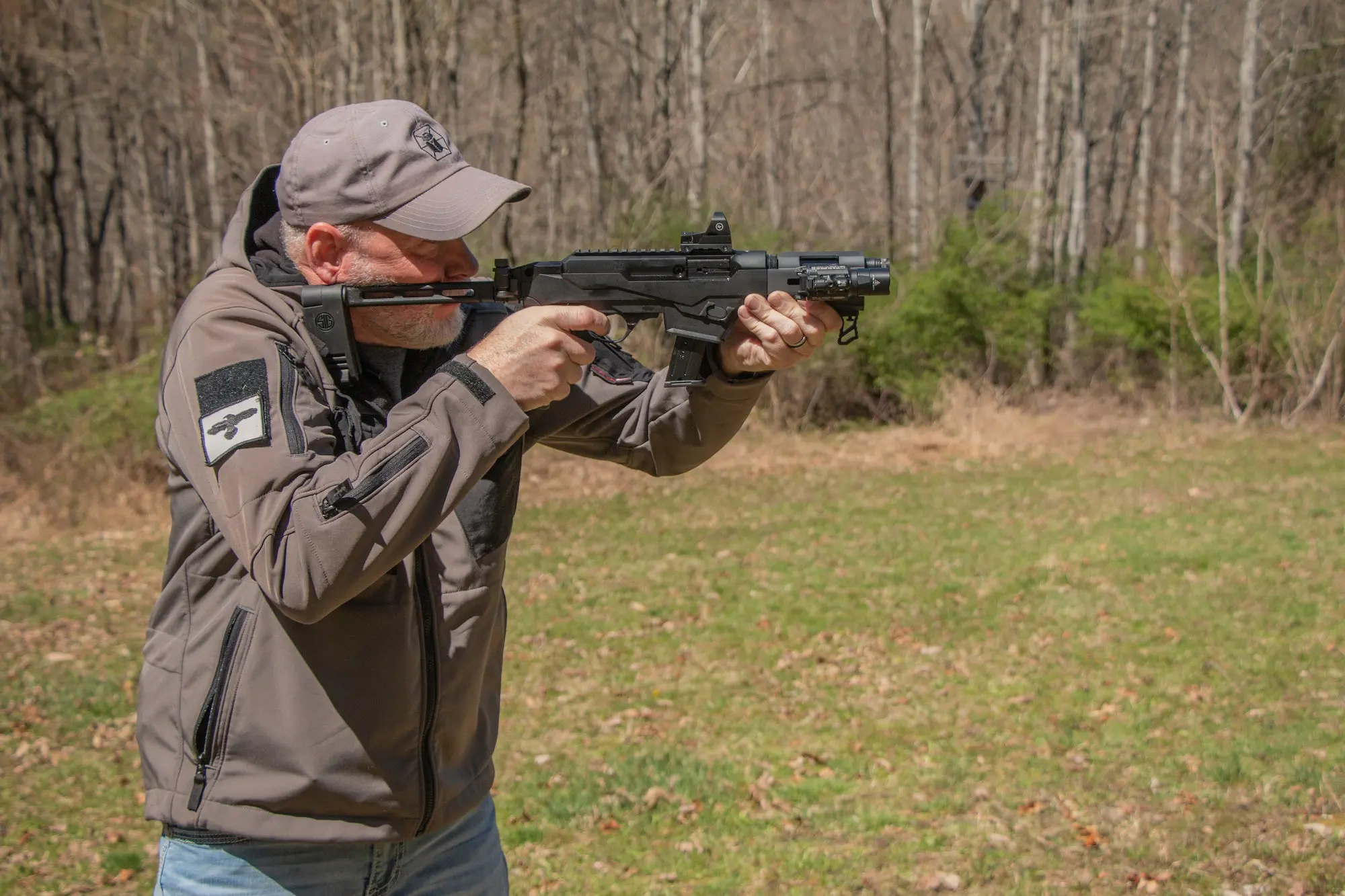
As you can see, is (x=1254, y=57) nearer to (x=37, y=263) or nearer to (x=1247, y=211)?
(x=1247, y=211)

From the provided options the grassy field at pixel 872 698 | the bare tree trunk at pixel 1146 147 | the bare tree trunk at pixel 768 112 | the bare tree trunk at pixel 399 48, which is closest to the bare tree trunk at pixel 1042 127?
the bare tree trunk at pixel 1146 147

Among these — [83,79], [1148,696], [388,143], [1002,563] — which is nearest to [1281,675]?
[1148,696]

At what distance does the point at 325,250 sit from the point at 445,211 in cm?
25

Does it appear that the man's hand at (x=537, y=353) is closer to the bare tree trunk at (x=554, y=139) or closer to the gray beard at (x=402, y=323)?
the gray beard at (x=402, y=323)

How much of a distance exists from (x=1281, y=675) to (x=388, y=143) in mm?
6481

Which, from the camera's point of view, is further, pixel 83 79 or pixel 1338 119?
pixel 83 79

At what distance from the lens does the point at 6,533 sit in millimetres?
12383

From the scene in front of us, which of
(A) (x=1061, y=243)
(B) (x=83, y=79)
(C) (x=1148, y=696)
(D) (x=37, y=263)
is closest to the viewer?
(C) (x=1148, y=696)

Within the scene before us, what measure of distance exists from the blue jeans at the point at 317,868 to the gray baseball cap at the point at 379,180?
44.7 inches

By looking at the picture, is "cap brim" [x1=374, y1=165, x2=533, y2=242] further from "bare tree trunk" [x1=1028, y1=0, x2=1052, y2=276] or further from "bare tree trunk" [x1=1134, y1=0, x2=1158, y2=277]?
"bare tree trunk" [x1=1028, y1=0, x2=1052, y2=276]

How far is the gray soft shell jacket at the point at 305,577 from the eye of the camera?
6.21 feet

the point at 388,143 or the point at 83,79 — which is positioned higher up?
the point at 83,79

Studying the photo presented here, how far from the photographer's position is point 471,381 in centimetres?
205

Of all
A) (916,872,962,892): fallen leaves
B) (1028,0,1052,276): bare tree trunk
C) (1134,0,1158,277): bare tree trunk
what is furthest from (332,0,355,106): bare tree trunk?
(916,872,962,892): fallen leaves
